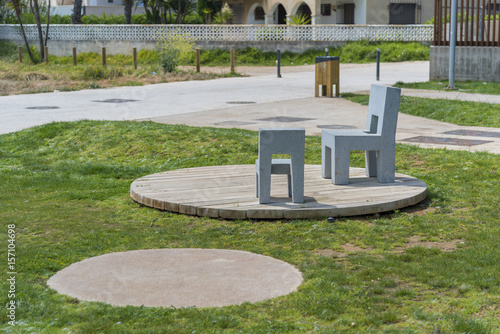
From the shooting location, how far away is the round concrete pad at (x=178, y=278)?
4586 millimetres

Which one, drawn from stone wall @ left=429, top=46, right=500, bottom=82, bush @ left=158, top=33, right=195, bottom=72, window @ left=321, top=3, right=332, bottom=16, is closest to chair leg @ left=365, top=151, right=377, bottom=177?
stone wall @ left=429, top=46, right=500, bottom=82

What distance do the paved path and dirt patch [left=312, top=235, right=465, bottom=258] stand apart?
16.1 ft

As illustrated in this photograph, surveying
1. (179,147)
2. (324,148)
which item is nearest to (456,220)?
(324,148)

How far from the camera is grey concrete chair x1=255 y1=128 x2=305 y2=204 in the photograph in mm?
6637

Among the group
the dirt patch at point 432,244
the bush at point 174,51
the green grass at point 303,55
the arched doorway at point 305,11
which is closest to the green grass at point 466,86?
the bush at point 174,51

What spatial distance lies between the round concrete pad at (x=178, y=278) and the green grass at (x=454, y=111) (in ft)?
29.6

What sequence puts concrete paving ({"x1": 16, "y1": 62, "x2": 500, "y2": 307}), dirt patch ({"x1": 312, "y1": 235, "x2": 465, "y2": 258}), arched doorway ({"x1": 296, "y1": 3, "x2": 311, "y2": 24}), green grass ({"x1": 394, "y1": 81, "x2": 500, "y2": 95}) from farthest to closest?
arched doorway ({"x1": 296, "y1": 3, "x2": 311, "y2": 24}) < green grass ({"x1": 394, "y1": 81, "x2": 500, "y2": 95}) < dirt patch ({"x1": 312, "y1": 235, "x2": 465, "y2": 258}) < concrete paving ({"x1": 16, "y1": 62, "x2": 500, "y2": 307})

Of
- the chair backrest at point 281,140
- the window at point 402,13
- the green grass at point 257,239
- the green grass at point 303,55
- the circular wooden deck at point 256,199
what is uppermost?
the window at point 402,13

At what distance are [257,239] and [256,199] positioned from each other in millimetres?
879

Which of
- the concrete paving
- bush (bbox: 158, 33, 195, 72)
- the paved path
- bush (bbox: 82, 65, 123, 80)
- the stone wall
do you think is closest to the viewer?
the concrete paving

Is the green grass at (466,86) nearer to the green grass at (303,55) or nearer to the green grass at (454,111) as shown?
the green grass at (454,111)

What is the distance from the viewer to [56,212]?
282 inches

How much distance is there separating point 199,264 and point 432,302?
1679mm

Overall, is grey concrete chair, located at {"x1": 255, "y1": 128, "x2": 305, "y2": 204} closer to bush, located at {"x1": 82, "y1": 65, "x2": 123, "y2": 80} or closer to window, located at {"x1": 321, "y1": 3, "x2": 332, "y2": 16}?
bush, located at {"x1": 82, "y1": 65, "x2": 123, "y2": 80}
